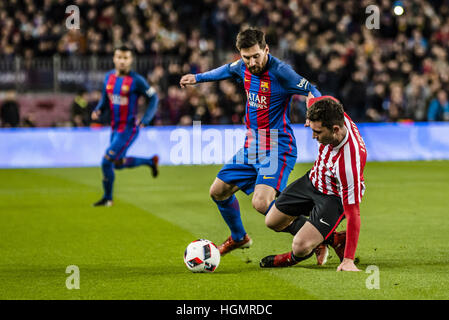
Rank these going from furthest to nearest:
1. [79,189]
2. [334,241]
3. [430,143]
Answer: [430,143], [79,189], [334,241]

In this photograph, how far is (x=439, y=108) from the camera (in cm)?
1964

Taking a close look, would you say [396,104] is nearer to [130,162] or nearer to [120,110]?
[130,162]

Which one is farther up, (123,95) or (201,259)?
(123,95)

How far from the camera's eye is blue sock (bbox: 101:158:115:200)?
11023 millimetres

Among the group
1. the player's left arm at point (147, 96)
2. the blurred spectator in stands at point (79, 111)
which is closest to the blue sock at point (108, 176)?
the player's left arm at point (147, 96)

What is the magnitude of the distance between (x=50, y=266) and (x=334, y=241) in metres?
2.52

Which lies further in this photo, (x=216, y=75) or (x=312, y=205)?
(x=216, y=75)

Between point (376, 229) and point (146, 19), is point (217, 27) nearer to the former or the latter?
point (146, 19)

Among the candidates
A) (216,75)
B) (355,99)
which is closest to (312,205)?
(216,75)

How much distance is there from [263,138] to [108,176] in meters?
4.52

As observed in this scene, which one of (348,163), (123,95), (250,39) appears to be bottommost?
(348,163)

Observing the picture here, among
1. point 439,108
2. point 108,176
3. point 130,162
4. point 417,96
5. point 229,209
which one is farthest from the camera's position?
point 417,96

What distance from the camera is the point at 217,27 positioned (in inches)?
874

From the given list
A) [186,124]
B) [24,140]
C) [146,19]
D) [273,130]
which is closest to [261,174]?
[273,130]
